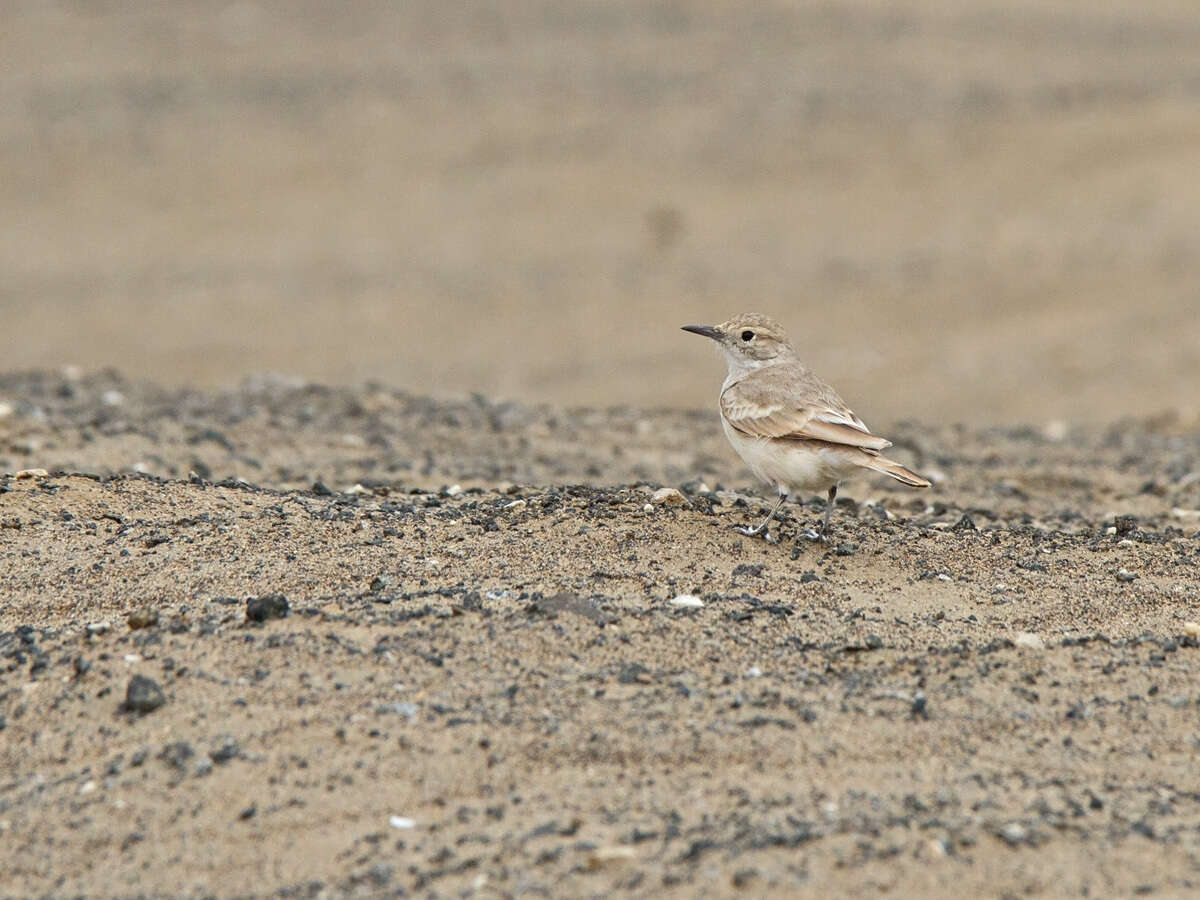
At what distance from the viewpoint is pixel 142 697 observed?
5.86 meters

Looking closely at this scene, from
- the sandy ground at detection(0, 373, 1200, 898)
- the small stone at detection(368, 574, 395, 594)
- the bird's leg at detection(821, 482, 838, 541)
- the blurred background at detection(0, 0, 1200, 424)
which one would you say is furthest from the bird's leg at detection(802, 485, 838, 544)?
the blurred background at detection(0, 0, 1200, 424)

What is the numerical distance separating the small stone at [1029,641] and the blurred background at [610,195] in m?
10.9

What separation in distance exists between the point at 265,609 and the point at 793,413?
9.02 feet

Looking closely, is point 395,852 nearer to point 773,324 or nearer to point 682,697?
point 682,697

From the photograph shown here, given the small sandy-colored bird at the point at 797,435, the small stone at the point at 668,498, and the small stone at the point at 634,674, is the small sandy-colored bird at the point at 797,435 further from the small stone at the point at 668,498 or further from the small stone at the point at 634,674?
the small stone at the point at 634,674

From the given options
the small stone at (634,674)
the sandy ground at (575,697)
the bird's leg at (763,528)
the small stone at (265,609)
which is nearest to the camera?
the sandy ground at (575,697)

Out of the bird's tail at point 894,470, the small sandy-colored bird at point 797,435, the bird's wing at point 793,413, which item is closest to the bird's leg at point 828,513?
the small sandy-colored bird at point 797,435

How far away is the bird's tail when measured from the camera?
7039 millimetres

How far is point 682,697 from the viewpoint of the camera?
597 centimetres

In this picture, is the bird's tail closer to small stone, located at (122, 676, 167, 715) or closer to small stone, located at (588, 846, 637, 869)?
small stone, located at (588, 846, 637, 869)

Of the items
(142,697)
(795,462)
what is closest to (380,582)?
(142,697)

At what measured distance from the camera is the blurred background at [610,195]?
21.9 meters

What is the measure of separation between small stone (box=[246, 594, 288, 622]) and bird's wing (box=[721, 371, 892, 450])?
8.44ft

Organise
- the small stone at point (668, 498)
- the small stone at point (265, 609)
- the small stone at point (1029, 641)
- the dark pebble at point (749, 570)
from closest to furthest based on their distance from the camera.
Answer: the small stone at point (265, 609), the small stone at point (1029, 641), the dark pebble at point (749, 570), the small stone at point (668, 498)
